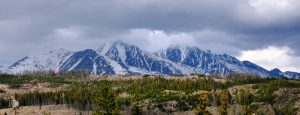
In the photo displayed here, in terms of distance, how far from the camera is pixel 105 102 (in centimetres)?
11069

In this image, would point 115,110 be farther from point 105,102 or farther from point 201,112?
point 201,112

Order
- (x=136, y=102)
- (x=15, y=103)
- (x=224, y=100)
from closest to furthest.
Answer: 1. (x=15, y=103)
2. (x=136, y=102)
3. (x=224, y=100)

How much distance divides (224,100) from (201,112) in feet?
79.5

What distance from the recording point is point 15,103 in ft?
362

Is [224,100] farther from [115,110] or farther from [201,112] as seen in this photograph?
[115,110]

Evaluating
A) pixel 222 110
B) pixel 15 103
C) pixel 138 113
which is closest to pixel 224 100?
pixel 222 110

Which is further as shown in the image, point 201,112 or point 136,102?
point 136,102

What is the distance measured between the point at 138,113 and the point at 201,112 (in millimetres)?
19685

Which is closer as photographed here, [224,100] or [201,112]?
[201,112]

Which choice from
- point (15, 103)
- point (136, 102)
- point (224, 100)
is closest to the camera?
point (15, 103)

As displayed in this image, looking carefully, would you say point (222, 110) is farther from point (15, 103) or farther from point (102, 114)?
point (15, 103)

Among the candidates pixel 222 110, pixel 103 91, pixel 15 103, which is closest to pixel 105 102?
pixel 103 91

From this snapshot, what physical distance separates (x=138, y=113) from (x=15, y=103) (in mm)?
31688

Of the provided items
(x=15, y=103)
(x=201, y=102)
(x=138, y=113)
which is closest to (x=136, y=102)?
(x=138, y=113)
